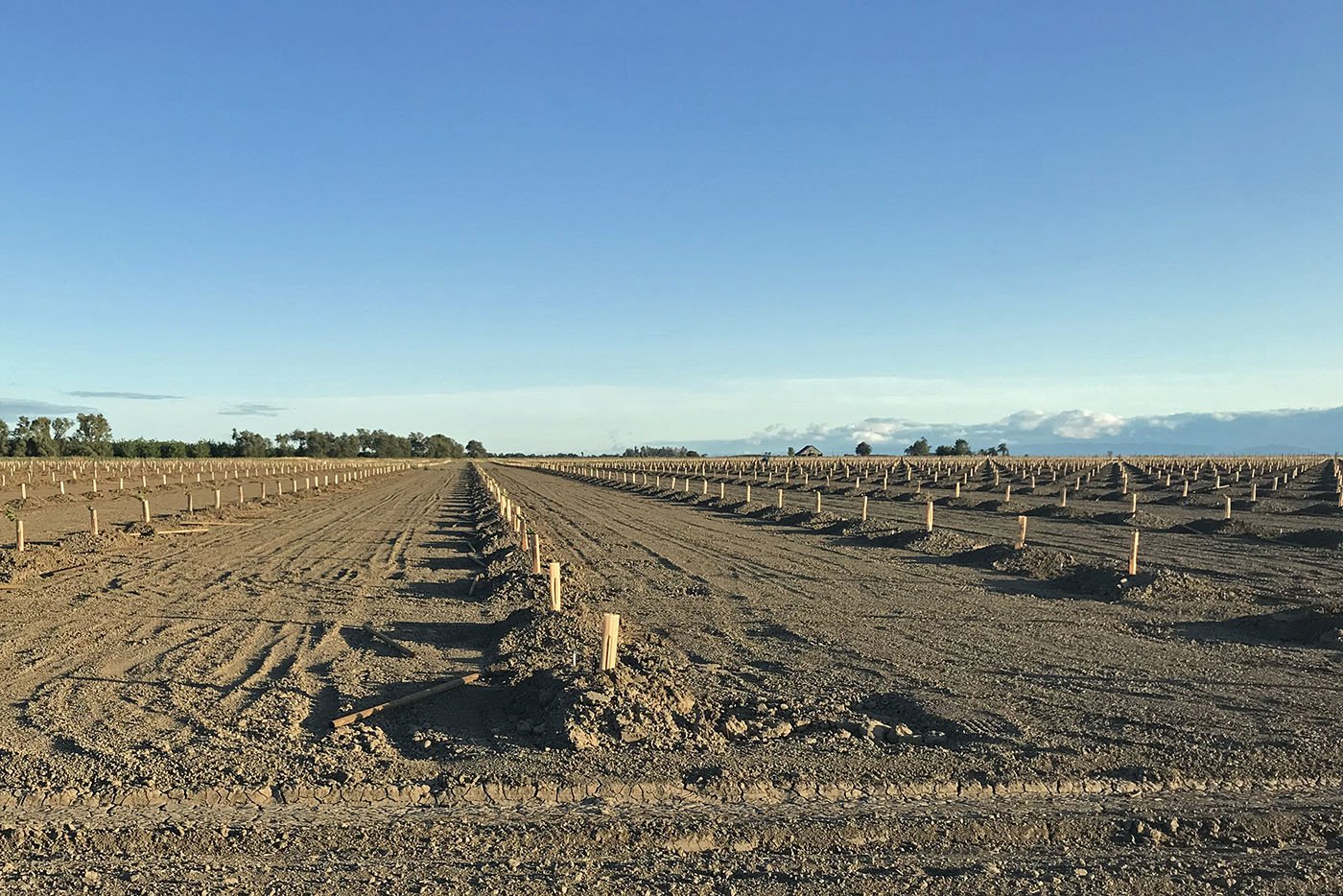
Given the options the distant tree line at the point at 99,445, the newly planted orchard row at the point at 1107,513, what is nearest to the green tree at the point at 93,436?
the distant tree line at the point at 99,445

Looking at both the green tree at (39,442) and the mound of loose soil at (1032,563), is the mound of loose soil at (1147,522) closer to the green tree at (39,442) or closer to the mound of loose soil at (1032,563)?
→ the mound of loose soil at (1032,563)

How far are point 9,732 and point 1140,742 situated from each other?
8969 millimetres

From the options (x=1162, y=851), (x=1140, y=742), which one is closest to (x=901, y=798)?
(x=1162, y=851)

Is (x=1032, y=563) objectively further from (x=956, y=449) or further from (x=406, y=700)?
(x=956, y=449)

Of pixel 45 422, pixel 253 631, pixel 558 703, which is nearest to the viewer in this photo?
pixel 558 703

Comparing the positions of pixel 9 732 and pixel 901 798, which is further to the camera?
pixel 9 732

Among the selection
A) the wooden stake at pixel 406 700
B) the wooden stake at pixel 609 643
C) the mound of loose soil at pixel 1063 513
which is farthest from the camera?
the mound of loose soil at pixel 1063 513

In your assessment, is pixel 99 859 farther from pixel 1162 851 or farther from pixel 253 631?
pixel 253 631

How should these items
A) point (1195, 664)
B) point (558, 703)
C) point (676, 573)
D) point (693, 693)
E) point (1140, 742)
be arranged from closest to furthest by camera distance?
point (1140, 742)
point (558, 703)
point (693, 693)
point (1195, 664)
point (676, 573)

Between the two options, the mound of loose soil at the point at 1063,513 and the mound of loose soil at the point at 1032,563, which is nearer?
the mound of loose soil at the point at 1032,563

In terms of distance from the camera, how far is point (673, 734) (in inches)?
281

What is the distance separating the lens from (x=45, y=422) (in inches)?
5084

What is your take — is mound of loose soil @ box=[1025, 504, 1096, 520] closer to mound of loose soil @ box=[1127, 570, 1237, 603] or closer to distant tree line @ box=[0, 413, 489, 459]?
mound of loose soil @ box=[1127, 570, 1237, 603]

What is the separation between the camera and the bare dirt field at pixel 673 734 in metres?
5.05
